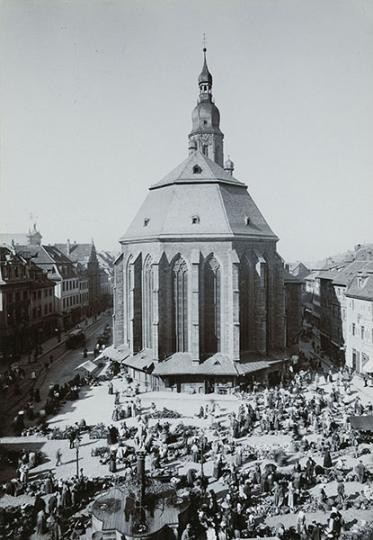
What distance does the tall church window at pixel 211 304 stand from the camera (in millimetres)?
40125

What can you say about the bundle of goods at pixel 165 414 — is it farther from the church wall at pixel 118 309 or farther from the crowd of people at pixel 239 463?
the church wall at pixel 118 309

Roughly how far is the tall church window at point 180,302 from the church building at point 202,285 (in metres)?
0.09

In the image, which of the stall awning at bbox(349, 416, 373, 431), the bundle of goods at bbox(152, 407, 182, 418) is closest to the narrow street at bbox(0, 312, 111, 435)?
the bundle of goods at bbox(152, 407, 182, 418)

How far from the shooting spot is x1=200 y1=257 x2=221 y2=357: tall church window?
132 feet

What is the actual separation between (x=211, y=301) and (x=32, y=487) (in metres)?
23.1

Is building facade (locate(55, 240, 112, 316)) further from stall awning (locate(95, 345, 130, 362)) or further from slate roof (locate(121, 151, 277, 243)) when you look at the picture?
slate roof (locate(121, 151, 277, 243))

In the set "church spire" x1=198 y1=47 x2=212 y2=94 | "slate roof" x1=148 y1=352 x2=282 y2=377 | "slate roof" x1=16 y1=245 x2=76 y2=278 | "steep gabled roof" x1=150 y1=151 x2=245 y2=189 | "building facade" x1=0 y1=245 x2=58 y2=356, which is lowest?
"slate roof" x1=148 y1=352 x2=282 y2=377

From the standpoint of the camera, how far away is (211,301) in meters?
40.3

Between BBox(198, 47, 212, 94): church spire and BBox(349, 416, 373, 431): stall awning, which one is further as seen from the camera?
BBox(198, 47, 212, 94): church spire

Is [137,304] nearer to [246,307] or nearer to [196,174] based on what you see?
[246,307]

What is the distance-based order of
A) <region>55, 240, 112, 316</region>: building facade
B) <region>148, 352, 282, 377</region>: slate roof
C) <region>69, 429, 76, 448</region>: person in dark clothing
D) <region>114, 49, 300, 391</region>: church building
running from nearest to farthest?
1. <region>69, 429, 76, 448</region>: person in dark clothing
2. <region>148, 352, 282, 377</region>: slate roof
3. <region>114, 49, 300, 391</region>: church building
4. <region>55, 240, 112, 316</region>: building facade

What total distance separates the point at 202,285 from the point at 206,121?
33.2m

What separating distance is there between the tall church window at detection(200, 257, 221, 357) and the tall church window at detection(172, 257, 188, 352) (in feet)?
5.57

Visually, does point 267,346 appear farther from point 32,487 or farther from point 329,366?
point 32,487
